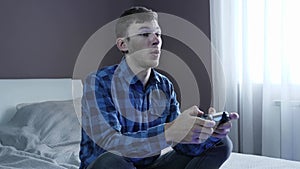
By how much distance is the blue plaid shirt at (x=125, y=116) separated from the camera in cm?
121

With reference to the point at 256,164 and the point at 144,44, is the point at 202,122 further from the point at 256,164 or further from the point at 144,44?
the point at 256,164

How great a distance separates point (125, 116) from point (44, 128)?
115 centimetres

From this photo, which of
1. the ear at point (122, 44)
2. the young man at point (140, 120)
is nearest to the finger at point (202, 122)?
the young man at point (140, 120)

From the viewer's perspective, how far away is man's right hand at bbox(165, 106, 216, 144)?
44.8 inches

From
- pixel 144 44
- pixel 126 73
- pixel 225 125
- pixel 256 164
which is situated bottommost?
pixel 256 164

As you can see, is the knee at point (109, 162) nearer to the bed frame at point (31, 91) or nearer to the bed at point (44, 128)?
the bed at point (44, 128)

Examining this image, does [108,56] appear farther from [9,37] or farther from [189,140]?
[189,140]

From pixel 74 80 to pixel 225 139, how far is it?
1.93 m

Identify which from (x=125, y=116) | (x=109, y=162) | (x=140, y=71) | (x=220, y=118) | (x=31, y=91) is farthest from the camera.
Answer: (x=31, y=91)

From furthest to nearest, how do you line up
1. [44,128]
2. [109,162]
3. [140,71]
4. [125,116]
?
[44,128]
[140,71]
[125,116]
[109,162]

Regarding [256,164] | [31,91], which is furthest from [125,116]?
[31,91]

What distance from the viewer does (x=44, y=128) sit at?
236 cm

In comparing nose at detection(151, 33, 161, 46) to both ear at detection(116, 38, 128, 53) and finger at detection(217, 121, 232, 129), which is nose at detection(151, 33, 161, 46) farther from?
finger at detection(217, 121, 232, 129)

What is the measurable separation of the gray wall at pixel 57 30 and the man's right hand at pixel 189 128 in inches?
75.9
